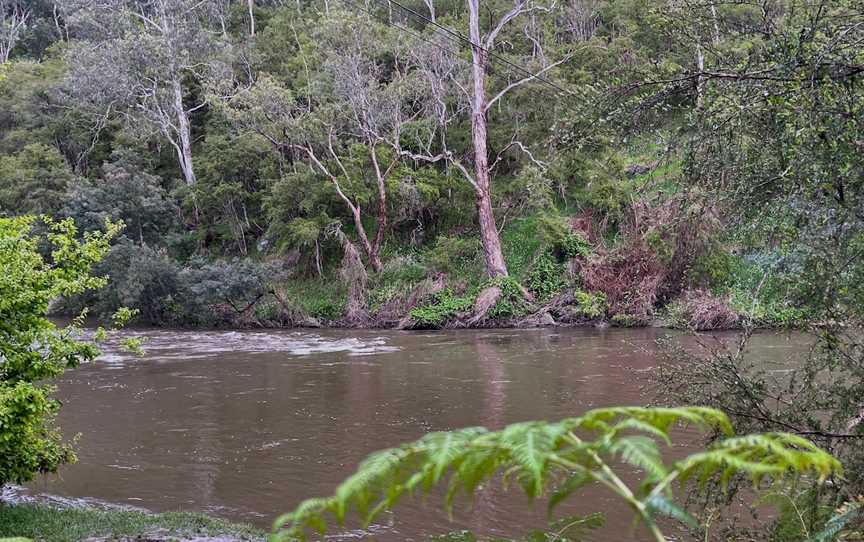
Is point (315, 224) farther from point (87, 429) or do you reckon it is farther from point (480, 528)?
point (480, 528)

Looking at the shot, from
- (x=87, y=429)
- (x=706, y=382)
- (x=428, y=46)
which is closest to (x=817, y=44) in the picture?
(x=706, y=382)

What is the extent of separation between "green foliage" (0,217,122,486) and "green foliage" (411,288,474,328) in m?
18.7

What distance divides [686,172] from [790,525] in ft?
8.98

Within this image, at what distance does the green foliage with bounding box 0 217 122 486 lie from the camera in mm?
7074

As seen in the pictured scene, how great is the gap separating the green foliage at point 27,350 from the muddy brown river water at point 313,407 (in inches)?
81.2

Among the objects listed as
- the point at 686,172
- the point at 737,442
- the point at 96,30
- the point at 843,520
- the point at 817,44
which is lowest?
the point at 843,520

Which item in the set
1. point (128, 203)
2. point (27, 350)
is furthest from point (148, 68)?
point (27, 350)

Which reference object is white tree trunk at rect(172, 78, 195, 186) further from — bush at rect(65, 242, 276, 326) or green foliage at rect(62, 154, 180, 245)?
bush at rect(65, 242, 276, 326)

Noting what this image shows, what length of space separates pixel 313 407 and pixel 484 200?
1559cm

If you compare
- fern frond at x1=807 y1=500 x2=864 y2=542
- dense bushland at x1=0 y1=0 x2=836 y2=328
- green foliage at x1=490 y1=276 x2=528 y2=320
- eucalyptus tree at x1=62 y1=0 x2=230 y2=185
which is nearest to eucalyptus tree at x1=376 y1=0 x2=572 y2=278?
dense bushland at x1=0 y1=0 x2=836 y2=328

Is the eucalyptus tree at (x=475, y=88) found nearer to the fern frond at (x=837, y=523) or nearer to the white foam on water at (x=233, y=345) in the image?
the white foam on water at (x=233, y=345)

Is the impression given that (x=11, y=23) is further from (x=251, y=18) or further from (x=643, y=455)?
(x=643, y=455)

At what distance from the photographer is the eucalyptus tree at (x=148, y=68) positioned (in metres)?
37.4

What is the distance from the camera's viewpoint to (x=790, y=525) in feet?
16.3
